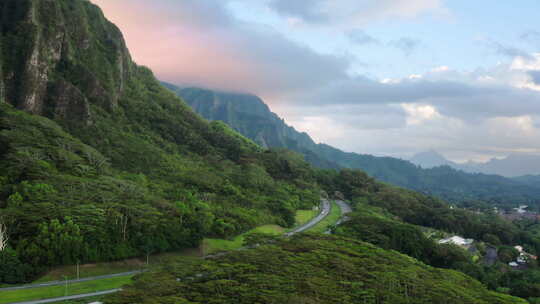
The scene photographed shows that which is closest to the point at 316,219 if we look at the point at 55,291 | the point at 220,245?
the point at 220,245

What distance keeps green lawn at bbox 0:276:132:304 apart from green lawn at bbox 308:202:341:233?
188 feet

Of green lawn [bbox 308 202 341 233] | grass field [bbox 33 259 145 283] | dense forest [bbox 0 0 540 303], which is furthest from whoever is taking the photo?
green lawn [bbox 308 202 341 233]

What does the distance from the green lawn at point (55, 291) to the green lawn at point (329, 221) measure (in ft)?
188

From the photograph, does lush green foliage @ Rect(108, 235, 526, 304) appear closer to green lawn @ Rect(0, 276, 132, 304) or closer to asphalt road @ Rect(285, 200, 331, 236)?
green lawn @ Rect(0, 276, 132, 304)

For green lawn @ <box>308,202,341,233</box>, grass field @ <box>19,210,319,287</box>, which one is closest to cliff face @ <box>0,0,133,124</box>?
grass field @ <box>19,210,319,287</box>

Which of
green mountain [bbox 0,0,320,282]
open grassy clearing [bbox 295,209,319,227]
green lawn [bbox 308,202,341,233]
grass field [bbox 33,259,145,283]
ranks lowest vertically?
green lawn [bbox 308,202,341,233]

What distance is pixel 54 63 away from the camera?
447ft

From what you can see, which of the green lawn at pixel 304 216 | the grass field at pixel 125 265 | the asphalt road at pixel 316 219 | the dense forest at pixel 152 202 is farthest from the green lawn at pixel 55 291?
the green lawn at pixel 304 216

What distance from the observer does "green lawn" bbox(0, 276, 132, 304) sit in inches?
1818

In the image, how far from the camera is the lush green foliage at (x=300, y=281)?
4150 cm

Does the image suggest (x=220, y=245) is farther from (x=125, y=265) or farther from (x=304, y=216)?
(x=304, y=216)

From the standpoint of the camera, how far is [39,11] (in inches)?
5315

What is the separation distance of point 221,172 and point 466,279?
96.1 meters

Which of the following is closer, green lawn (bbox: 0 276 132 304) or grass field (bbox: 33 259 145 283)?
green lawn (bbox: 0 276 132 304)
